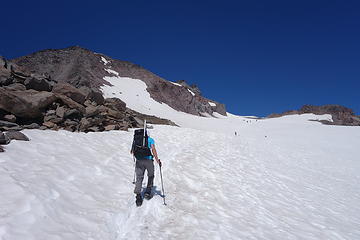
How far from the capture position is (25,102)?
35.1 ft

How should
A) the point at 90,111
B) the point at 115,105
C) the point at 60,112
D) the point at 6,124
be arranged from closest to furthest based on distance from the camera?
1. the point at 6,124
2. the point at 60,112
3. the point at 90,111
4. the point at 115,105

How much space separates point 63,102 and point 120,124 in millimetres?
4932

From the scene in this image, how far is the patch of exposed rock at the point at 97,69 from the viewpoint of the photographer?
50.0 m

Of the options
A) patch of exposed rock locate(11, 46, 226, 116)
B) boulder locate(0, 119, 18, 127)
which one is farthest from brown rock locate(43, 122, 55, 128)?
patch of exposed rock locate(11, 46, 226, 116)

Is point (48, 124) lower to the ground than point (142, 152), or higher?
lower

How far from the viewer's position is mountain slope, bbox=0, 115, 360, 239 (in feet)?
16.4

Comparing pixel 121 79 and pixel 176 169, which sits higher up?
pixel 121 79

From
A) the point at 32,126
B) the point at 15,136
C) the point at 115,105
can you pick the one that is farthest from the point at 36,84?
the point at 115,105

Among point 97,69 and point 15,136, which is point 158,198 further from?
point 97,69

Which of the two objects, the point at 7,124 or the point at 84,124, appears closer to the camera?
the point at 7,124

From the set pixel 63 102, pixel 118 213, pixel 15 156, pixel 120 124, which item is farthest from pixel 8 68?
pixel 118 213

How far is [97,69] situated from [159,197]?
52.4 metres

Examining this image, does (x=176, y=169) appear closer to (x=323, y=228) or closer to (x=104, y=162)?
(x=104, y=162)

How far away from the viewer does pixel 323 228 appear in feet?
22.3
